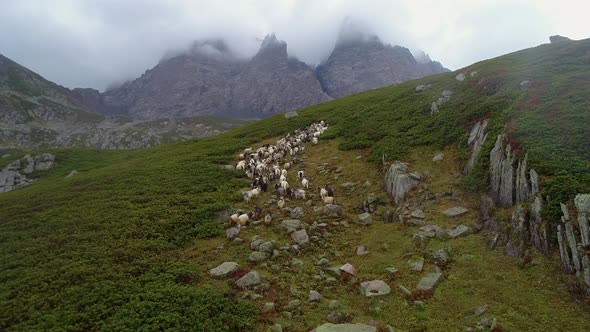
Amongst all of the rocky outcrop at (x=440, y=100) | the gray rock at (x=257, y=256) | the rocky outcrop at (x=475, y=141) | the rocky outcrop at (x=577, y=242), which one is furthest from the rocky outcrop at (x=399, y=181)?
the rocky outcrop at (x=440, y=100)

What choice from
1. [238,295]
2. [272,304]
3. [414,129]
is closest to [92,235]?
[238,295]

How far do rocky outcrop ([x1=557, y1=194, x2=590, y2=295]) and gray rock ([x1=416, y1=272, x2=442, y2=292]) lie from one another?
4486 mm

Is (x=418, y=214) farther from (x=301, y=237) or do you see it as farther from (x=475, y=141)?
(x=475, y=141)

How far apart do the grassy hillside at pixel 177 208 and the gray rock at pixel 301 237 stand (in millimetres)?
4572

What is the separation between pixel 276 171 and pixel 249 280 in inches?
583

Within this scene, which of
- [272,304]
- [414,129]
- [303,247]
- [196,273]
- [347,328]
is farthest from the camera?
[414,129]

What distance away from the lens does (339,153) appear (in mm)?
34406

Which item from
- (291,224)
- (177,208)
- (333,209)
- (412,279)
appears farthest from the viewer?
(177,208)

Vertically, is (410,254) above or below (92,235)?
below

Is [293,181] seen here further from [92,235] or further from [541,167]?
[541,167]

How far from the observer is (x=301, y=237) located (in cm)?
1931

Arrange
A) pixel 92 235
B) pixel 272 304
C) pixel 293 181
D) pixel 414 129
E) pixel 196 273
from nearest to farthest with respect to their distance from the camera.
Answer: pixel 272 304 → pixel 196 273 → pixel 92 235 → pixel 293 181 → pixel 414 129

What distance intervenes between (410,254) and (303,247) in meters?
5.03

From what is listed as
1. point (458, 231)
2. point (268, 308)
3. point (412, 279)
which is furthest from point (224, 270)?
point (458, 231)
